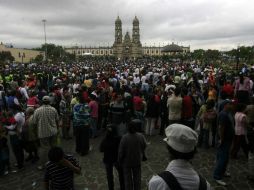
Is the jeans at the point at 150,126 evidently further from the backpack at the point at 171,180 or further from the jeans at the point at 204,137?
the backpack at the point at 171,180

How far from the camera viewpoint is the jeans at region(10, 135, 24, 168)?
769 cm

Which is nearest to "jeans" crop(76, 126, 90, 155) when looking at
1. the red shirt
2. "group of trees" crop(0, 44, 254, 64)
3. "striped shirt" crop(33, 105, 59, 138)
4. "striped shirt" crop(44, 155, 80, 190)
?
"striped shirt" crop(33, 105, 59, 138)

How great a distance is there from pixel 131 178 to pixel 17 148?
392 centimetres

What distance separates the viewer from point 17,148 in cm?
779

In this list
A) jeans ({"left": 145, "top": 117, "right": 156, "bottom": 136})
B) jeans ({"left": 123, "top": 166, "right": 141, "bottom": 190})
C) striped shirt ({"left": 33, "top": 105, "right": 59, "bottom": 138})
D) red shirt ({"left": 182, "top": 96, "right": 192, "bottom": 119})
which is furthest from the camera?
jeans ({"left": 145, "top": 117, "right": 156, "bottom": 136})

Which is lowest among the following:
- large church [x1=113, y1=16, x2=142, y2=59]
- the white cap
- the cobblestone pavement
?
the cobblestone pavement

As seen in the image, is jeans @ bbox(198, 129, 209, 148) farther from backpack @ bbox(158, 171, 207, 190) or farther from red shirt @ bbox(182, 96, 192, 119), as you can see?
backpack @ bbox(158, 171, 207, 190)

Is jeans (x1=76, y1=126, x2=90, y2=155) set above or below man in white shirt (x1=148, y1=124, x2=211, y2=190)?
below

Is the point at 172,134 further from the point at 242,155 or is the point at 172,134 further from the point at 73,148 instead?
the point at 73,148

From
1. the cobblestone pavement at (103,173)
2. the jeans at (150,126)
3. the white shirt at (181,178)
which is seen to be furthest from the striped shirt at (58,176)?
the jeans at (150,126)

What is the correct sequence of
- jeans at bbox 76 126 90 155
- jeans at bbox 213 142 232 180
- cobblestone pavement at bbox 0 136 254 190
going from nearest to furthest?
jeans at bbox 213 142 232 180 < cobblestone pavement at bbox 0 136 254 190 < jeans at bbox 76 126 90 155

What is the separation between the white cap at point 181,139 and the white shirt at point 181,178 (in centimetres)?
12

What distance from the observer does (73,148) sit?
30.6ft

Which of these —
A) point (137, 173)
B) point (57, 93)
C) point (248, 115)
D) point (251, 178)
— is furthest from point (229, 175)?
point (57, 93)
